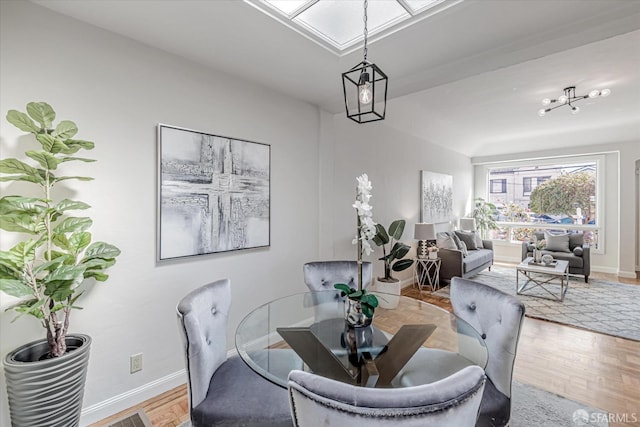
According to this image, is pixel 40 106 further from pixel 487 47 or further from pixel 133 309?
pixel 487 47

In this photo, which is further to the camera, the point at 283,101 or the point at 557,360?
the point at 283,101

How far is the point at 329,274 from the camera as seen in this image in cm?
248

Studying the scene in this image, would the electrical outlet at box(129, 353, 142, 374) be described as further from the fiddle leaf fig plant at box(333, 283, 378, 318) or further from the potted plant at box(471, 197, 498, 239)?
the potted plant at box(471, 197, 498, 239)

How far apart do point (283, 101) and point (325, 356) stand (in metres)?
2.45

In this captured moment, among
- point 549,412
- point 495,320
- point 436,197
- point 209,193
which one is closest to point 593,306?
point 436,197

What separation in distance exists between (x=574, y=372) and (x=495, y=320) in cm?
169

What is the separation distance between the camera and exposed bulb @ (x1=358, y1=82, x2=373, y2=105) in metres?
1.38

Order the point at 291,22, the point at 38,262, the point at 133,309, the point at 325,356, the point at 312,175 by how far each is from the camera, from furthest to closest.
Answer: the point at 312,175 < the point at 133,309 < the point at 291,22 < the point at 38,262 < the point at 325,356

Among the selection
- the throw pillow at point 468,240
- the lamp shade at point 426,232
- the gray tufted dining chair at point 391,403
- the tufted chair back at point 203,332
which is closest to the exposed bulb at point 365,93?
the gray tufted dining chair at point 391,403

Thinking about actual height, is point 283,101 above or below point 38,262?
above

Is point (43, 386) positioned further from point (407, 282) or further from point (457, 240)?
point (457, 240)

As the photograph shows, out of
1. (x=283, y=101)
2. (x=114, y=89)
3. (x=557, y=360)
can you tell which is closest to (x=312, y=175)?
(x=283, y=101)

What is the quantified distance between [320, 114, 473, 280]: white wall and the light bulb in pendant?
6.21 ft

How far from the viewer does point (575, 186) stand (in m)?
6.33
